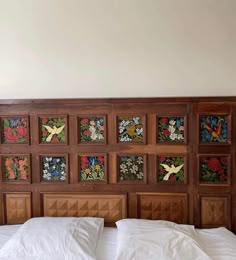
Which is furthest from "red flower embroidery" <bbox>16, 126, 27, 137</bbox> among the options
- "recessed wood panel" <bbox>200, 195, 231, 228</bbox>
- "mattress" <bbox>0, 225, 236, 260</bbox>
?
"recessed wood panel" <bbox>200, 195, 231, 228</bbox>

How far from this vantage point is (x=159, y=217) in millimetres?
2217

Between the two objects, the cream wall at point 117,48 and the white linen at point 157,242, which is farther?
the cream wall at point 117,48

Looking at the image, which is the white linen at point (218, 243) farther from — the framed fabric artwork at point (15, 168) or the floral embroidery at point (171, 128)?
the framed fabric artwork at point (15, 168)

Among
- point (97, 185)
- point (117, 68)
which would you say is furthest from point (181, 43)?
point (97, 185)

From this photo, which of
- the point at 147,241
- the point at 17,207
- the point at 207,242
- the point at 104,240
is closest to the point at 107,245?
the point at 104,240

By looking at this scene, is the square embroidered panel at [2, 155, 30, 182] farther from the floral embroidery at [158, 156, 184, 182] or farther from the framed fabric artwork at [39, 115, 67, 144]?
the floral embroidery at [158, 156, 184, 182]

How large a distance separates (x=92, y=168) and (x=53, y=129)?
1.45ft

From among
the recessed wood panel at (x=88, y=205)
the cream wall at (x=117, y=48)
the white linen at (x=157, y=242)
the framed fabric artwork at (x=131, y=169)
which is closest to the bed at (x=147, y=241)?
the white linen at (x=157, y=242)

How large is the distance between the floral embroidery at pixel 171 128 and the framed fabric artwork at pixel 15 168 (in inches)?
43.5

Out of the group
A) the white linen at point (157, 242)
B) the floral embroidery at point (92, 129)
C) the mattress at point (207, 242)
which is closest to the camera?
the white linen at point (157, 242)

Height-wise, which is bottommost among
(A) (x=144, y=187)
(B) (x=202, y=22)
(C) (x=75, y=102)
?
(A) (x=144, y=187)

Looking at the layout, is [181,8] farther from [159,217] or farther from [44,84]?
[159,217]

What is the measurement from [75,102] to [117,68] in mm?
426

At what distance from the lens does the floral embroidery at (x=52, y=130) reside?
7.34 ft
